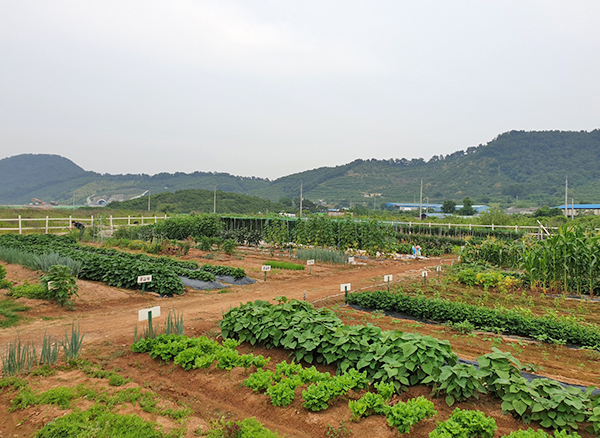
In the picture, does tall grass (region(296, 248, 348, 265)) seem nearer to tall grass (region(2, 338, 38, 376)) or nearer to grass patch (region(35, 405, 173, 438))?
tall grass (region(2, 338, 38, 376))

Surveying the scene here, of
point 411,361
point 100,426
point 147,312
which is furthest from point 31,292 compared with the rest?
point 411,361

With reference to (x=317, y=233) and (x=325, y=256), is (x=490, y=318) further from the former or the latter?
→ (x=317, y=233)

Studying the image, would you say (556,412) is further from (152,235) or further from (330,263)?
(152,235)

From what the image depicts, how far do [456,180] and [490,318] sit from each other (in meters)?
97.7

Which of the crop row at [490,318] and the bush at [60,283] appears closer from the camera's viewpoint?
the crop row at [490,318]

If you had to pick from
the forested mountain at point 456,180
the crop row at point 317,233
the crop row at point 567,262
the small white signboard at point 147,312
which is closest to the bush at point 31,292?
the small white signboard at point 147,312

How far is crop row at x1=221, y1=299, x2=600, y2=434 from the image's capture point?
11.2 ft

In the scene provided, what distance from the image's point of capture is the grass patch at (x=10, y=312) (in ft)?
22.4

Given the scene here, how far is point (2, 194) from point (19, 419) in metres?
198

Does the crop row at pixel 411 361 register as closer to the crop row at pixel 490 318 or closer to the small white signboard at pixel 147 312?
the small white signboard at pixel 147 312

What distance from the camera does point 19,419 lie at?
3758mm

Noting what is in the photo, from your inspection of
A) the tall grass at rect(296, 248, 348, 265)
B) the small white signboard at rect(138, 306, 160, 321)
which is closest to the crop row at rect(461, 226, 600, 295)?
the tall grass at rect(296, 248, 348, 265)

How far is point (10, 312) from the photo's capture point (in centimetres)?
727

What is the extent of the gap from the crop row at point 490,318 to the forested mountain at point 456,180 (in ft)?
253
